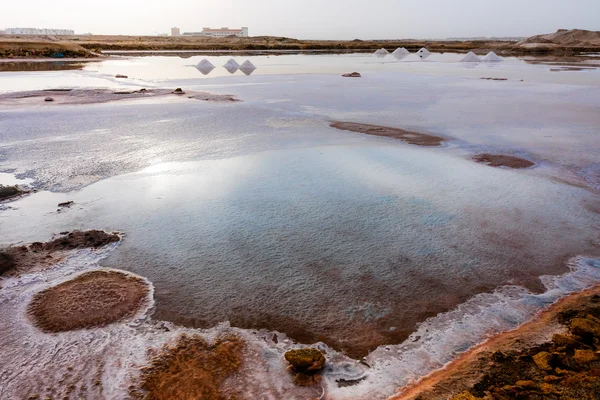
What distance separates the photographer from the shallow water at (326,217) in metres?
4.02

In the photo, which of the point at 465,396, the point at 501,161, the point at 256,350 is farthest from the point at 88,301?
the point at 501,161

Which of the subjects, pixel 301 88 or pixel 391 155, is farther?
pixel 301 88

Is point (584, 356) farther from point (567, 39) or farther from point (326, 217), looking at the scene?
→ point (567, 39)

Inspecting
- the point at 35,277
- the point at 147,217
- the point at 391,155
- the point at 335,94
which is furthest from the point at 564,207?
the point at 335,94

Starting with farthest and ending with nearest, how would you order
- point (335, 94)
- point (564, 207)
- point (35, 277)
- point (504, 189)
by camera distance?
point (335, 94)
point (504, 189)
point (564, 207)
point (35, 277)

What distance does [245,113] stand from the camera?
45.5ft

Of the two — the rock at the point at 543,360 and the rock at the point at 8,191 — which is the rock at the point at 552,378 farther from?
the rock at the point at 8,191

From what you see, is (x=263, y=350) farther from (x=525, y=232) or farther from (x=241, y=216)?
(x=525, y=232)

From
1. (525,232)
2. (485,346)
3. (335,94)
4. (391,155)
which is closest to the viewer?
(485,346)

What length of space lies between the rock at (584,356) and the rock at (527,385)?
19.0 inches

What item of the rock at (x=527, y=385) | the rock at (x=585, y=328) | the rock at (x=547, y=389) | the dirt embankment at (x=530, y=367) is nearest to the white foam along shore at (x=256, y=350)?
the dirt embankment at (x=530, y=367)

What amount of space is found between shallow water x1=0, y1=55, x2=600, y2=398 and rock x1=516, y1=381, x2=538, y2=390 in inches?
24.4

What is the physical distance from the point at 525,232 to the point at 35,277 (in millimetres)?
5979

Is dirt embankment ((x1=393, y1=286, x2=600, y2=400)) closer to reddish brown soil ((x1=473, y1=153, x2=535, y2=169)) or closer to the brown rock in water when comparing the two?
the brown rock in water
